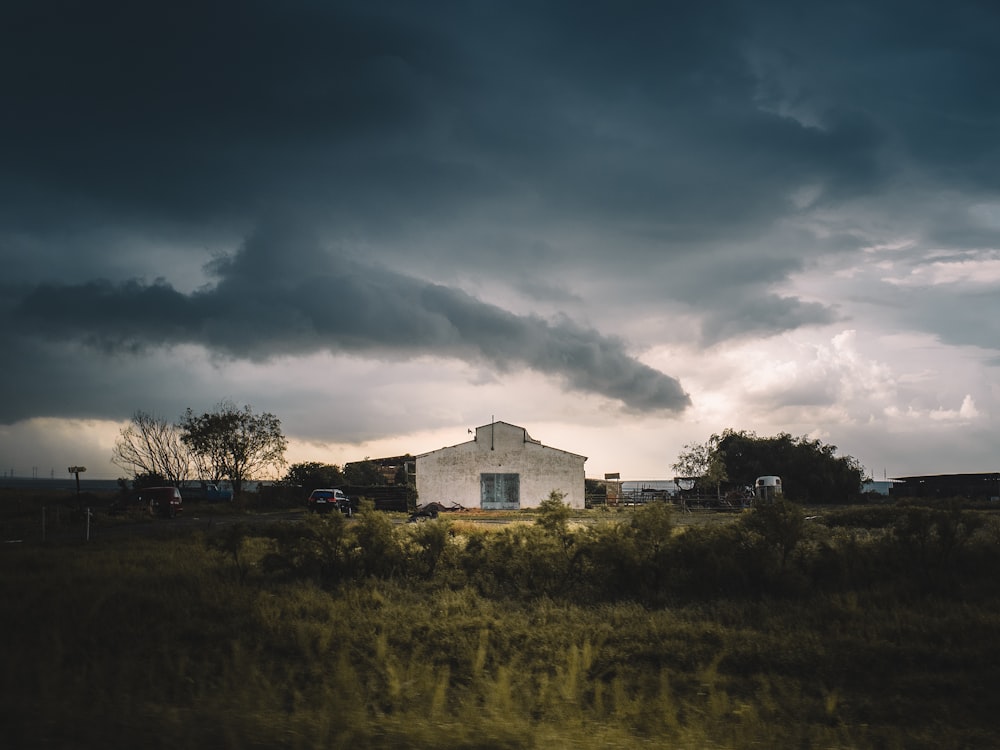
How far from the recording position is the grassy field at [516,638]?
6.72m

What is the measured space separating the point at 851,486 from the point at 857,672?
55.5m

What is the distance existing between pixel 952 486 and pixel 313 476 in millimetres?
47751

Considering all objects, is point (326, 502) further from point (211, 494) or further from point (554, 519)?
point (554, 519)

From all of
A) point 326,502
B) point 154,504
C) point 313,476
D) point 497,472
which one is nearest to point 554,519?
point 326,502

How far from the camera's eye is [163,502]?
38.3 meters

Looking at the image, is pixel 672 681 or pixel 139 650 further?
pixel 139 650

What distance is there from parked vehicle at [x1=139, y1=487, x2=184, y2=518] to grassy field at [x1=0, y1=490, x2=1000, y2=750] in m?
17.9

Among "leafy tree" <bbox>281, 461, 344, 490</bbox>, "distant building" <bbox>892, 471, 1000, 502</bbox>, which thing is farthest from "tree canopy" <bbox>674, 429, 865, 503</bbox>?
"leafy tree" <bbox>281, 461, 344, 490</bbox>

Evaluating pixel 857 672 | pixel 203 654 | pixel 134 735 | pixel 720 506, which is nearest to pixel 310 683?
pixel 203 654

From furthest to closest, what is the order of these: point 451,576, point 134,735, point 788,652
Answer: point 451,576 < point 788,652 < point 134,735

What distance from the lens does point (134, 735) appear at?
5254mm

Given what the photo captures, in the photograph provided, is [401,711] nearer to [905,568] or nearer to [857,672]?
[857,672]

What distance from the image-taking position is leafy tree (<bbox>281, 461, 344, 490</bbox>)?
56719 mm

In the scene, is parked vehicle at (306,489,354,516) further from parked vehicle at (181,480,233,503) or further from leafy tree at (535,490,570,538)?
leafy tree at (535,490,570,538)
